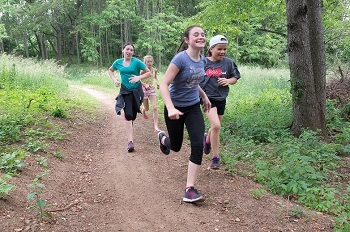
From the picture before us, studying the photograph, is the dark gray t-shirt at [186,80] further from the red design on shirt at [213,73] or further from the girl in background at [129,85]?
the girl in background at [129,85]

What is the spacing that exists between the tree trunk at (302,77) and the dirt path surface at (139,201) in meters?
2.94

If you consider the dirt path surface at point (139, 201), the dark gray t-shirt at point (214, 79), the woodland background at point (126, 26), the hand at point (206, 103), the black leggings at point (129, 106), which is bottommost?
the dirt path surface at point (139, 201)

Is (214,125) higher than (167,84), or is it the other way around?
(167,84)

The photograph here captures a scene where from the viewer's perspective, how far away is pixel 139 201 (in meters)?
4.00

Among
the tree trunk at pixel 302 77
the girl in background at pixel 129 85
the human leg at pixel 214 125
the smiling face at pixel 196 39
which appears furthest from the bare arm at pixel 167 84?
the tree trunk at pixel 302 77

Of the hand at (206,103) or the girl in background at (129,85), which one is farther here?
the girl in background at (129,85)

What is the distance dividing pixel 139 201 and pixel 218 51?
2.55 m

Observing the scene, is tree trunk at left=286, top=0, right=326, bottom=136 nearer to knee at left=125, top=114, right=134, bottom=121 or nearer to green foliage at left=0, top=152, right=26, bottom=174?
knee at left=125, top=114, right=134, bottom=121

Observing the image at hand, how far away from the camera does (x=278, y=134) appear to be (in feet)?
24.2

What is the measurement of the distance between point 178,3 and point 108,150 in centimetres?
3670

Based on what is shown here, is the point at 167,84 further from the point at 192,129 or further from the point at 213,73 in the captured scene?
the point at 213,73

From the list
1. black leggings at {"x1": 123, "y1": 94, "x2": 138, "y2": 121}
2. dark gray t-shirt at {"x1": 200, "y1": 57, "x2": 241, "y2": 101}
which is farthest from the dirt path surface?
dark gray t-shirt at {"x1": 200, "y1": 57, "x2": 241, "y2": 101}

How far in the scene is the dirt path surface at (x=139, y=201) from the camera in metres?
3.38

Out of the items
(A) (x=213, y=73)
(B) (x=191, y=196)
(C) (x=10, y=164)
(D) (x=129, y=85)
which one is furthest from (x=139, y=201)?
(D) (x=129, y=85)
